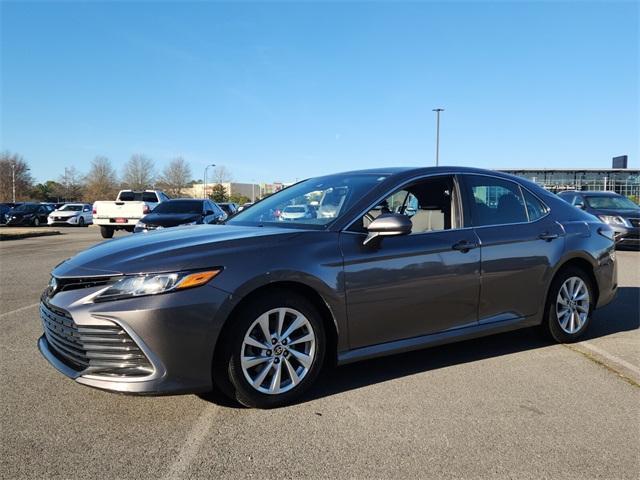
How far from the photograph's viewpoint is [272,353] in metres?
3.50

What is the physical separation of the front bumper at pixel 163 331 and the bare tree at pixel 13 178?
263 feet

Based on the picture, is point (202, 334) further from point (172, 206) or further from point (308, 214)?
point (172, 206)

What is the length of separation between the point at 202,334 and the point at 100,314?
591 mm

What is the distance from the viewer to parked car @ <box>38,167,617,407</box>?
318 cm

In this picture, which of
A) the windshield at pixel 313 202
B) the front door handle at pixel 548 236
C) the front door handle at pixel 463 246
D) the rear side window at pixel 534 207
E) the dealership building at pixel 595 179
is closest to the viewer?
the windshield at pixel 313 202

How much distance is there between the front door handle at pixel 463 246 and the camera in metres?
4.29

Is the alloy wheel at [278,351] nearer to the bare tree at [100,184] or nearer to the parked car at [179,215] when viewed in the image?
the parked car at [179,215]

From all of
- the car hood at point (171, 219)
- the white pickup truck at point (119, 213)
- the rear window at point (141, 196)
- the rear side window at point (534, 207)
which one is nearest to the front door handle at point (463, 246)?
the rear side window at point (534, 207)

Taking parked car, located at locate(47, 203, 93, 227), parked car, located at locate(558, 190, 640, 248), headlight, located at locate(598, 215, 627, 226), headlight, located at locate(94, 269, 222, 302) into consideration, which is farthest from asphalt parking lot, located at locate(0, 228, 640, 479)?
parked car, located at locate(47, 203, 93, 227)

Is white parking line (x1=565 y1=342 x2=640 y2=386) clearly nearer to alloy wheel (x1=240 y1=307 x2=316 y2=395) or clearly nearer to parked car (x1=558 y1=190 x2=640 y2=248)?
alloy wheel (x1=240 y1=307 x2=316 y2=395)

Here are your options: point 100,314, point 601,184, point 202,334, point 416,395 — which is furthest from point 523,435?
point 601,184

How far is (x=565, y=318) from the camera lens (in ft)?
16.8

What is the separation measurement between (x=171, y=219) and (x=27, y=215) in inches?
990

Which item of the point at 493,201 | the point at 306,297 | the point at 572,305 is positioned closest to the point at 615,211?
the point at 572,305
